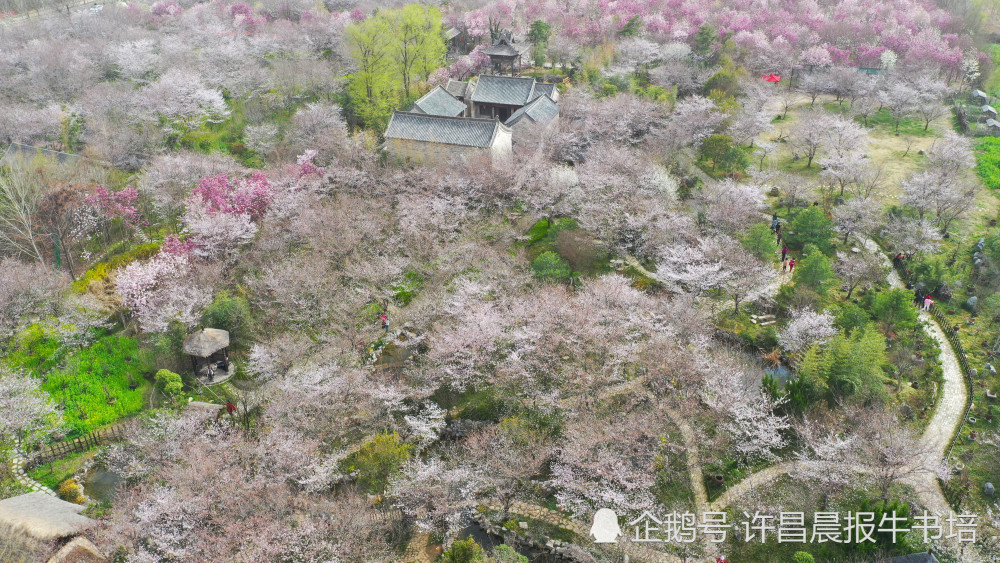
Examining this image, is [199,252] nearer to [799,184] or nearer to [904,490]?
[904,490]

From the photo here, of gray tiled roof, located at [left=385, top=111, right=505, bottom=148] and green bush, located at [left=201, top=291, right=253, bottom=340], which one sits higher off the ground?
gray tiled roof, located at [left=385, top=111, right=505, bottom=148]

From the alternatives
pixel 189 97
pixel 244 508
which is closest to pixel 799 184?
pixel 244 508

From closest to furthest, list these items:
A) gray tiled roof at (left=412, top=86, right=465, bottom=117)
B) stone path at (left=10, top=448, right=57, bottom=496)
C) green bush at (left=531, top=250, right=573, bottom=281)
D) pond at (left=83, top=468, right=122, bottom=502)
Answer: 1. stone path at (left=10, top=448, right=57, bottom=496)
2. pond at (left=83, top=468, right=122, bottom=502)
3. green bush at (left=531, top=250, right=573, bottom=281)
4. gray tiled roof at (left=412, top=86, right=465, bottom=117)

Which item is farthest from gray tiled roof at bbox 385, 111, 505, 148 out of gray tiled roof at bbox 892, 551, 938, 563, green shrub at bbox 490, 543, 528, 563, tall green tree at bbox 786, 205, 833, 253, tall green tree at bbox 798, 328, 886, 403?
gray tiled roof at bbox 892, 551, 938, 563

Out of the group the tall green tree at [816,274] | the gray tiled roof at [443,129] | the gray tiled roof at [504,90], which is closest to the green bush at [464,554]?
the tall green tree at [816,274]

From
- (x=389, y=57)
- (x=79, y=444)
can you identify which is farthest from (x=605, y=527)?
(x=389, y=57)

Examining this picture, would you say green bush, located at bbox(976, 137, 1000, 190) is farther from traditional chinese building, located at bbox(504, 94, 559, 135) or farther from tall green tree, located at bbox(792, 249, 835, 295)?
traditional chinese building, located at bbox(504, 94, 559, 135)

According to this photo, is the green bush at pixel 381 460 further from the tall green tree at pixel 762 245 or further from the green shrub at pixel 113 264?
the tall green tree at pixel 762 245

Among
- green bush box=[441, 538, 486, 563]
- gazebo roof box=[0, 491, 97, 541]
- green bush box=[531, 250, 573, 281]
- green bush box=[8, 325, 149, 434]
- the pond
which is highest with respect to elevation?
green bush box=[531, 250, 573, 281]
